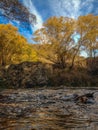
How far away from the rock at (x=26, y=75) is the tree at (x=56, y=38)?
6010 millimetres

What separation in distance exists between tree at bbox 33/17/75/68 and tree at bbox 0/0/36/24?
3169 cm

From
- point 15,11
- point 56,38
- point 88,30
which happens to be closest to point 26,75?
point 56,38

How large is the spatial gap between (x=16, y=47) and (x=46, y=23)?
7818 mm

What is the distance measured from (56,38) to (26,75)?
1045 cm

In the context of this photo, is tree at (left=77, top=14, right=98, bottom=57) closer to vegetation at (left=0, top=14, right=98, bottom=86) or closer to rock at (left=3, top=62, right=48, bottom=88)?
vegetation at (left=0, top=14, right=98, bottom=86)

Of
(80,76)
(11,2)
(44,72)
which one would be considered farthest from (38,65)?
(11,2)

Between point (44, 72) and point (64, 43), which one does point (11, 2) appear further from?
point (64, 43)

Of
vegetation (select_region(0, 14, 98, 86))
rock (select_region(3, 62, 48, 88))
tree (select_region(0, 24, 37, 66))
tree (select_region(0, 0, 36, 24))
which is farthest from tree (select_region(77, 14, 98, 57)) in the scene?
tree (select_region(0, 0, 36, 24))

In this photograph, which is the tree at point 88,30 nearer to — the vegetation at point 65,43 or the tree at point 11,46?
the vegetation at point 65,43

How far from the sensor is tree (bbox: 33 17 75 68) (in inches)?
1705

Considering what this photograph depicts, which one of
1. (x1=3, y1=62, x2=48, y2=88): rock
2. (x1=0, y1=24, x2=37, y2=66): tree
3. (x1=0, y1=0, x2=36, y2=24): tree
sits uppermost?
(x1=0, y1=24, x2=37, y2=66): tree

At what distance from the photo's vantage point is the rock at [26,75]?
3553cm

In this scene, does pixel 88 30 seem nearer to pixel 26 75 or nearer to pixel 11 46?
pixel 11 46

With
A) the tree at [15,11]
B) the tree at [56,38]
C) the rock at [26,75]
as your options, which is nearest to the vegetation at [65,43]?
the tree at [56,38]
